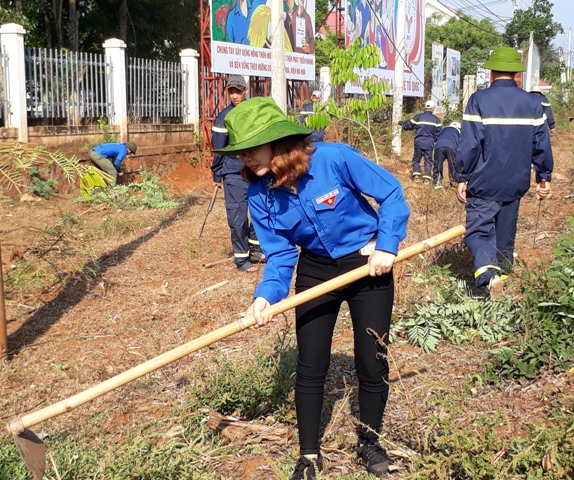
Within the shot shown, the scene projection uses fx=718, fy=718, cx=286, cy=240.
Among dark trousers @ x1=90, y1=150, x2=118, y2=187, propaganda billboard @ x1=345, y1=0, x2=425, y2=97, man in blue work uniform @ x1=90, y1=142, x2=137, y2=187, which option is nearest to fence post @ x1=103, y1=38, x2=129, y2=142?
man in blue work uniform @ x1=90, y1=142, x2=137, y2=187

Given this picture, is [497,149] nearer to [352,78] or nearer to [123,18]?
[352,78]

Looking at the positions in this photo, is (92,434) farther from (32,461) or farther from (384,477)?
(384,477)

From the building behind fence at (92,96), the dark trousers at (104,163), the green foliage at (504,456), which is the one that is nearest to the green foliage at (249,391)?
the green foliage at (504,456)

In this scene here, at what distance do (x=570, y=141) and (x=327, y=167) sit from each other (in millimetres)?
20228

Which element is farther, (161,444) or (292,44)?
(292,44)

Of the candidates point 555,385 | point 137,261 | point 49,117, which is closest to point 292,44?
point 49,117

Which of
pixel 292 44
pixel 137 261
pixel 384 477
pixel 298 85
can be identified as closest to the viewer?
pixel 384 477

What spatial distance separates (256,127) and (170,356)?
98 cm

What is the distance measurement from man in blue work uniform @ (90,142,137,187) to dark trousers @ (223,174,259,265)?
524 centimetres

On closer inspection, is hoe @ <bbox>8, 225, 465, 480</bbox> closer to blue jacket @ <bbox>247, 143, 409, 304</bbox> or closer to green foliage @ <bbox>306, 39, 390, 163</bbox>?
blue jacket @ <bbox>247, 143, 409, 304</bbox>

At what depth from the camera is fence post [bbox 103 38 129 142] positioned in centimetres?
1351

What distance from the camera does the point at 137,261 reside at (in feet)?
25.4

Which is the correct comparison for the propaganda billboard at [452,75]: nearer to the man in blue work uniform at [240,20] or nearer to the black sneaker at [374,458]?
the man in blue work uniform at [240,20]

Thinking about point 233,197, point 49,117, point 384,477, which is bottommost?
point 384,477
